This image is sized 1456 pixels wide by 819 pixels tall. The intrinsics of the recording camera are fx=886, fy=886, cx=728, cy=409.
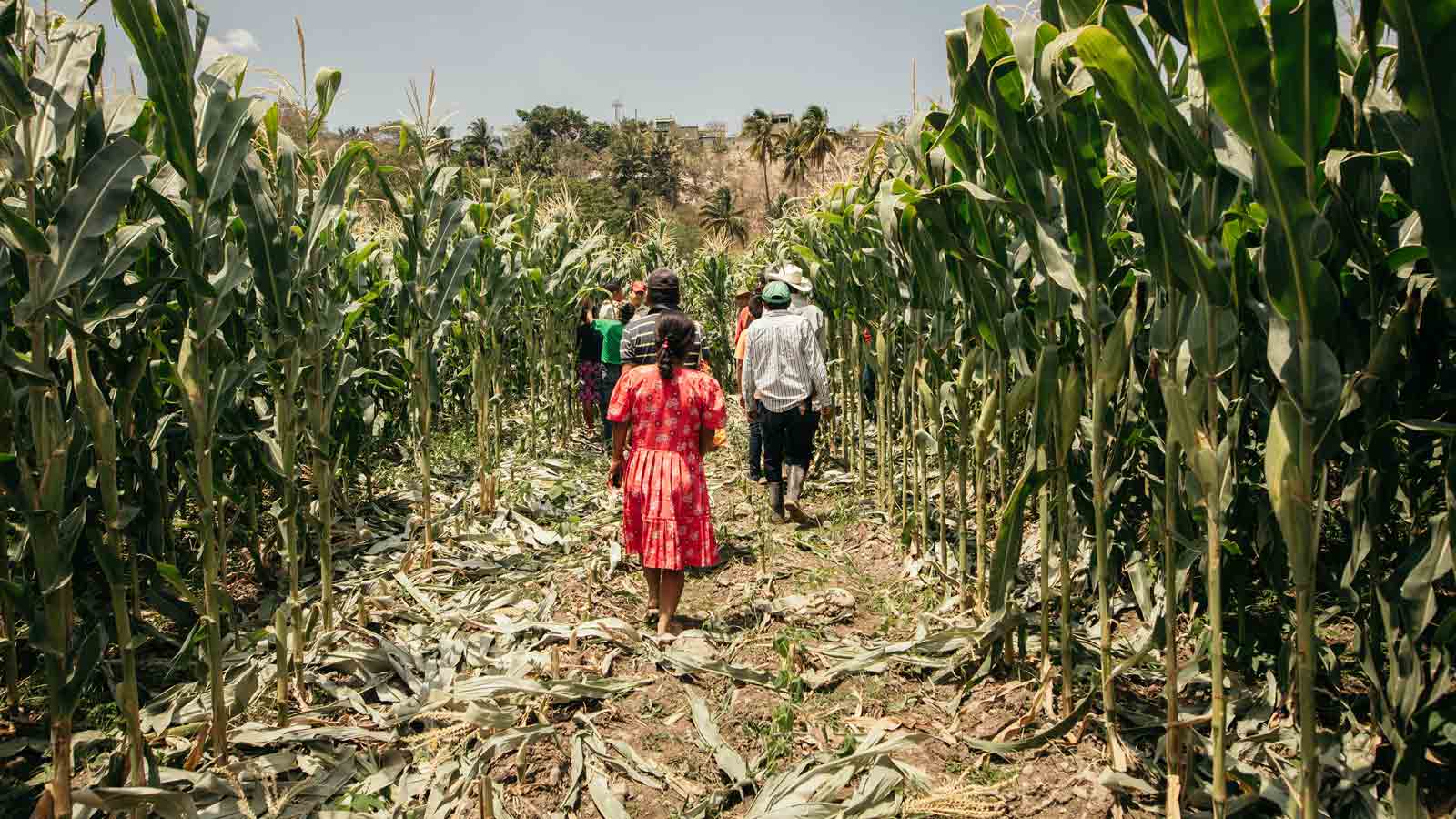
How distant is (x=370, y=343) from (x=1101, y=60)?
5.42 meters

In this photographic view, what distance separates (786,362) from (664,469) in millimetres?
2302

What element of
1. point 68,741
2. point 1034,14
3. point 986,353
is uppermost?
Answer: point 1034,14

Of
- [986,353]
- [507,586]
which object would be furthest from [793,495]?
[986,353]

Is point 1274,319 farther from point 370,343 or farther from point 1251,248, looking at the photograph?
point 370,343

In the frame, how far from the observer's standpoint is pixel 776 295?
6656 millimetres

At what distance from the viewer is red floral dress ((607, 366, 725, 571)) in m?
4.39

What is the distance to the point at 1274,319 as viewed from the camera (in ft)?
6.35

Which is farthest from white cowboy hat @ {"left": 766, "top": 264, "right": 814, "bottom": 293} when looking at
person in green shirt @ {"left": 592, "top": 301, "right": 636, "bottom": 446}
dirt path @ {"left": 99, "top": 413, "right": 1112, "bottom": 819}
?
dirt path @ {"left": 99, "top": 413, "right": 1112, "bottom": 819}

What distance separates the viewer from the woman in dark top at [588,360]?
31.4 ft

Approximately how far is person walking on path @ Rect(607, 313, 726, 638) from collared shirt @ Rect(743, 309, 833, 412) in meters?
2.06

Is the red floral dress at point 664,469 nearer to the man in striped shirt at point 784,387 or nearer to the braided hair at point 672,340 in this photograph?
the braided hair at point 672,340

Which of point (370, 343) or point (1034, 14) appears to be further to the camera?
point (370, 343)

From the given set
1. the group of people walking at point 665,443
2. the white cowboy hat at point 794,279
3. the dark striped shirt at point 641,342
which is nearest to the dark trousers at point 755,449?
the white cowboy hat at point 794,279

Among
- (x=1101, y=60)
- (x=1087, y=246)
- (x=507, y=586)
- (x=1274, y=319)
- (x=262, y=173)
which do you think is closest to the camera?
(x=1101, y=60)
